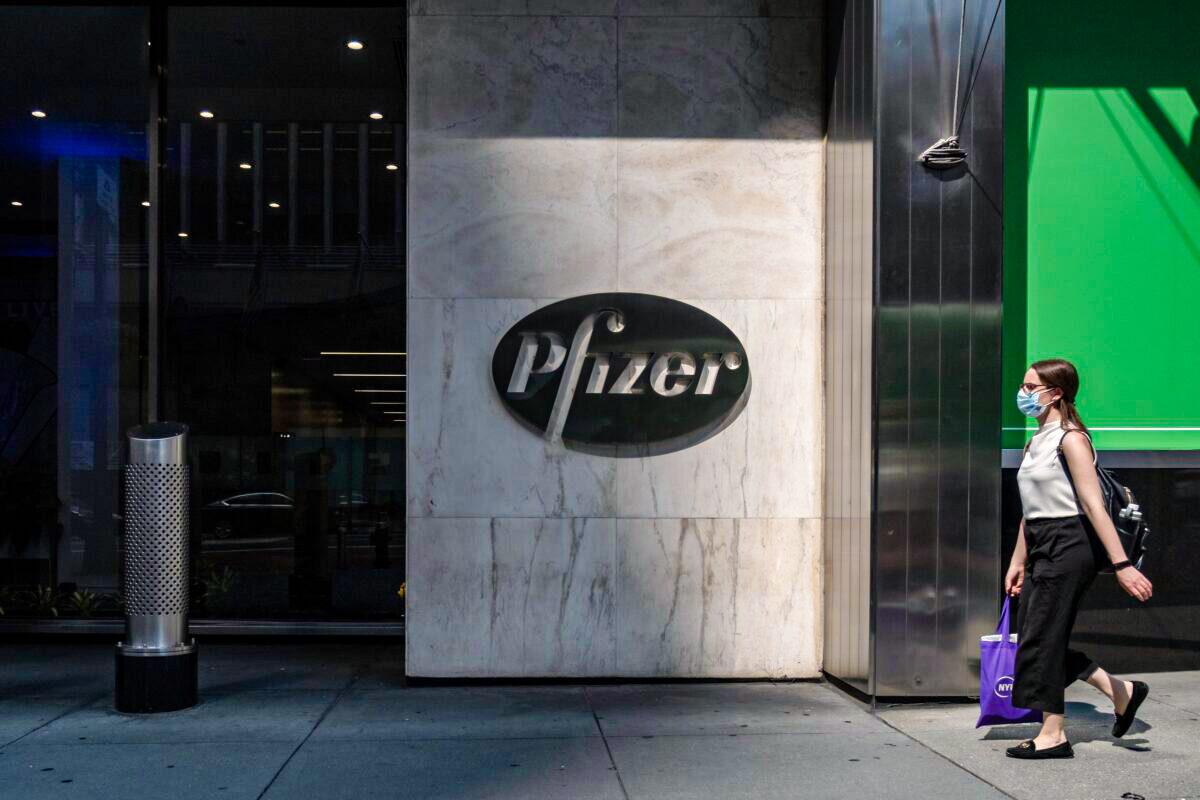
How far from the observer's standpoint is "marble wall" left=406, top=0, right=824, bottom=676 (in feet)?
24.0

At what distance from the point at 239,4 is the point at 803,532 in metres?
5.97

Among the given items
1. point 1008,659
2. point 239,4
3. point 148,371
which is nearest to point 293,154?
point 239,4

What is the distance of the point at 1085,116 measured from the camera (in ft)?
24.6

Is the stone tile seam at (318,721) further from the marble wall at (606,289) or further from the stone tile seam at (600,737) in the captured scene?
the marble wall at (606,289)

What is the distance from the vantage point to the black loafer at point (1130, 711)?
18.4 ft

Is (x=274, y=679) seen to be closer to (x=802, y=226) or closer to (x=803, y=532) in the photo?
(x=803, y=532)

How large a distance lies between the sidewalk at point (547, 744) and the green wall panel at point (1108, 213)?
1.98 meters

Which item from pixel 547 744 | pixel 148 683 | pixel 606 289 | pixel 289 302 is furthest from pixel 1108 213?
pixel 148 683

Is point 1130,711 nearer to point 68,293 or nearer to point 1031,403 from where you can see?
point 1031,403

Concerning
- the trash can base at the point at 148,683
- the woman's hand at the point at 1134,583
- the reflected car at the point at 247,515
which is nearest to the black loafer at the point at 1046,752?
the woman's hand at the point at 1134,583

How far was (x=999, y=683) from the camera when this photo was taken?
5.75 m

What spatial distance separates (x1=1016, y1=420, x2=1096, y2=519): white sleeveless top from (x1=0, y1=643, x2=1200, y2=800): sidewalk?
1.21m

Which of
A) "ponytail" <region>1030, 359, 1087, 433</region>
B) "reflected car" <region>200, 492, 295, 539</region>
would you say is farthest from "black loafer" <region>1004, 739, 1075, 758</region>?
"reflected car" <region>200, 492, 295, 539</region>

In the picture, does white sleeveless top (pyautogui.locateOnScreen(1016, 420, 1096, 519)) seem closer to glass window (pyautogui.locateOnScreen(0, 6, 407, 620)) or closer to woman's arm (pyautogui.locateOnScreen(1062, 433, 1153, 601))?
woman's arm (pyautogui.locateOnScreen(1062, 433, 1153, 601))
